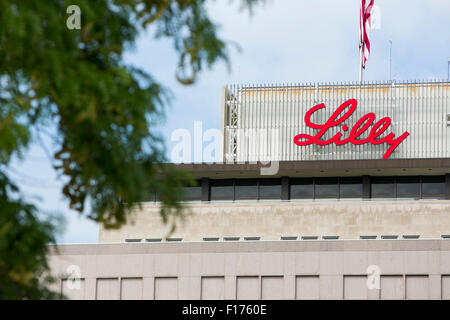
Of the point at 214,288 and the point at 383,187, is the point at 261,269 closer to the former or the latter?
the point at 214,288

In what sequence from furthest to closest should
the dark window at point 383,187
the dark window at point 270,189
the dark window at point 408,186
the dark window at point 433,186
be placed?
the dark window at point 270,189
the dark window at point 383,187
the dark window at point 408,186
the dark window at point 433,186

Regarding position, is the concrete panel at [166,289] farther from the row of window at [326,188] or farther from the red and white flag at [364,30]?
the red and white flag at [364,30]

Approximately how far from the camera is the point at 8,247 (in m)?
14.6

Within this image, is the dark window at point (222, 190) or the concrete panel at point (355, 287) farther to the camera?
the dark window at point (222, 190)

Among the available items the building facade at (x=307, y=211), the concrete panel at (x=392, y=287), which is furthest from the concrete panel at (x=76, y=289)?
the concrete panel at (x=392, y=287)

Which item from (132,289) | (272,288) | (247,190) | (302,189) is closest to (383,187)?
(302,189)

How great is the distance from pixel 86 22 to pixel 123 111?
5.01ft

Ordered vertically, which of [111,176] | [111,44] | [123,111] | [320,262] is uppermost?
[111,44]

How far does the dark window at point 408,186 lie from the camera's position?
60.7 meters

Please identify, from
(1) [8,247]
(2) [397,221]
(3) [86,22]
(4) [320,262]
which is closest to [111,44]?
(3) [86,22]

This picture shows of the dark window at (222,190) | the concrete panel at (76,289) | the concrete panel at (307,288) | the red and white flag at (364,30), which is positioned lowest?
the concrete panel at (76,289)
